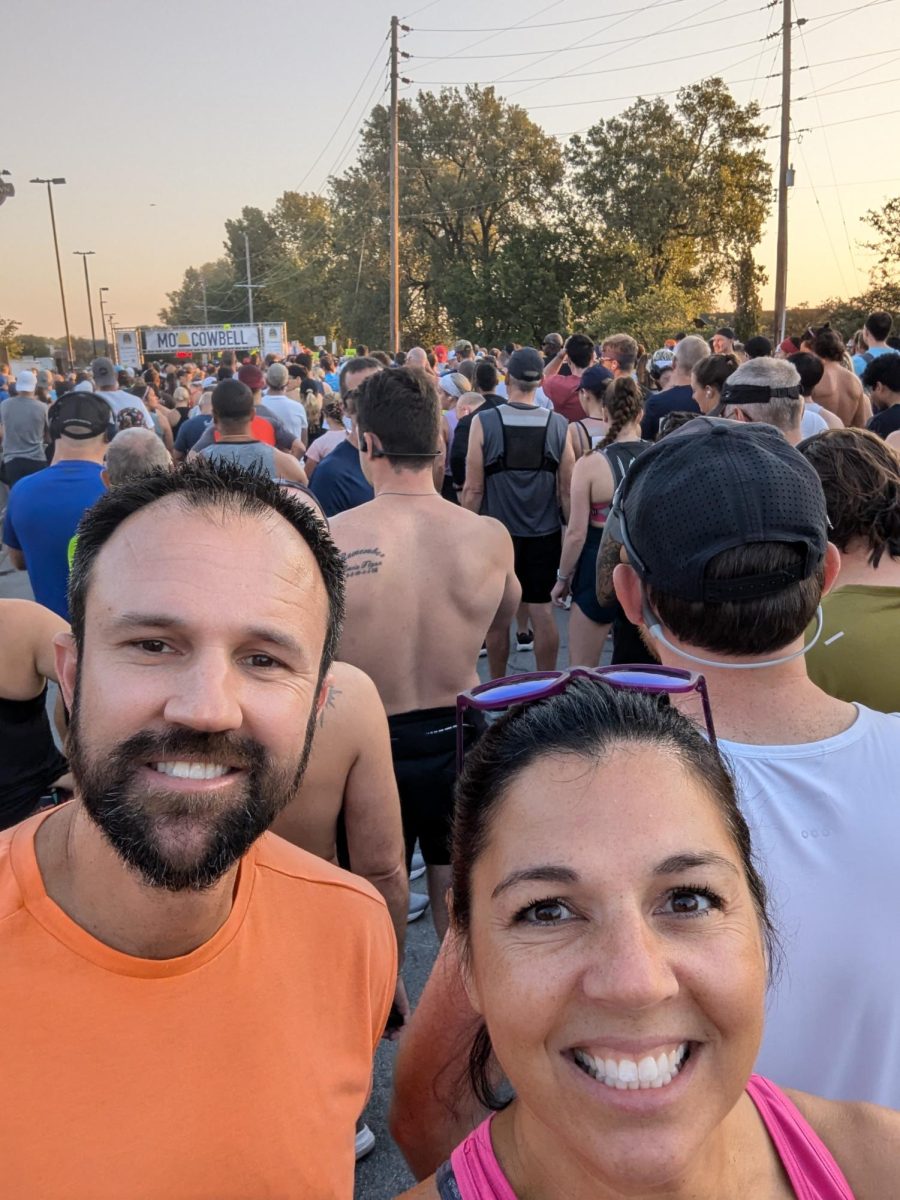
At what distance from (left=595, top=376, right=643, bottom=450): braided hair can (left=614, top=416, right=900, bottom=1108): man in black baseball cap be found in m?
3.38

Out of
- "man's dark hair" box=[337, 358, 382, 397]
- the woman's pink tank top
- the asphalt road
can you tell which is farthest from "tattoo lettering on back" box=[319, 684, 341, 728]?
"man's dark hair" box=[337, 358, 382, 397]

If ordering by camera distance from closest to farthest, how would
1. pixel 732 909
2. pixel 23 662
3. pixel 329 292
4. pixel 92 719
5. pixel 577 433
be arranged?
pixel 732 909
pixel 92 719
pixel 23 662
pixel 577 433
pixel 329 292

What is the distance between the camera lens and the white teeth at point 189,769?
1297 mm

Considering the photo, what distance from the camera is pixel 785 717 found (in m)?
1.41

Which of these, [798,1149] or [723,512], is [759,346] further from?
[798,1149]

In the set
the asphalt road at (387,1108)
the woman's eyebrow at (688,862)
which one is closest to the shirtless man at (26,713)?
the asphalt road at (387,1108)

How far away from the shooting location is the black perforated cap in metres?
1.42

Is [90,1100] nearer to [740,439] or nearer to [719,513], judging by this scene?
[719,513]

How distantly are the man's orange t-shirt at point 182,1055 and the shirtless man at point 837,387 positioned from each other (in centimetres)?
628

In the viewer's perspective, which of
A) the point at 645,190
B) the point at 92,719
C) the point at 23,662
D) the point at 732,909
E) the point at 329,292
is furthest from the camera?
the point at 329,292

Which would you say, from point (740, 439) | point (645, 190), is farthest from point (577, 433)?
point (645, 190)

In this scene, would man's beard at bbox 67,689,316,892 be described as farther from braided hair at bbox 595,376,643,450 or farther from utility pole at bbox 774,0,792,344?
utility pole at bbox 774,0,792,344

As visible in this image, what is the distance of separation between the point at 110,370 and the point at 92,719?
8716mm

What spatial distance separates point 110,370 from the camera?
30.0ft
